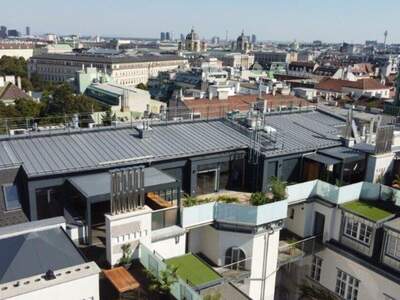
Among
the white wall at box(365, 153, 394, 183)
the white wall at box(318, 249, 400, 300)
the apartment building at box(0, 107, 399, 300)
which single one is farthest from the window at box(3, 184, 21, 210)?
the white wall at box(365, 153, 394, 183)

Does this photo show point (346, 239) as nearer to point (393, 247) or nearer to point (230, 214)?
point (393, 247)

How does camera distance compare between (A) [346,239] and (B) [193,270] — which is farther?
(A) [346,239]

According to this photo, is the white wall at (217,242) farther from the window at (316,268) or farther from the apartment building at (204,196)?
the window at (316,268)

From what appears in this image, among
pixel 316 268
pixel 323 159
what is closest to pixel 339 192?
pixel 323 159

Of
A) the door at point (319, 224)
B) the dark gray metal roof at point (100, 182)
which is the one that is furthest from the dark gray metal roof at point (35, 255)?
the door at point (319, 224)

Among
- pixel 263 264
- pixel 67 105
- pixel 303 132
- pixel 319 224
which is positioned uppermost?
pixel 303 132

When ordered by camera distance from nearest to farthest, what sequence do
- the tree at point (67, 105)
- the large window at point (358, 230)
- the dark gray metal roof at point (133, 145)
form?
1. the dark gray metal roof at point (133, 145)
2. the large window at point (358, 230)
3. the tree at point (67, 105)

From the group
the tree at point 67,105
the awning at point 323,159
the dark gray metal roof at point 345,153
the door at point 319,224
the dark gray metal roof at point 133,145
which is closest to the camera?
the dark gray metal roof at point 133,145

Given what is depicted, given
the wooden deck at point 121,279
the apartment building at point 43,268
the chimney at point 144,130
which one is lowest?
the wooden deck at point 121,279
